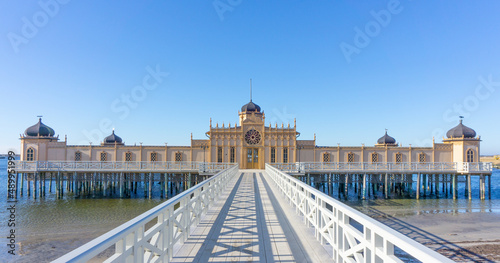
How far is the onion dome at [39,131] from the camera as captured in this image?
31.2 m

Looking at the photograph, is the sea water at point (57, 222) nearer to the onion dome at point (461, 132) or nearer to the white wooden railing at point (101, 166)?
the white wooden railing at point (101, 166)

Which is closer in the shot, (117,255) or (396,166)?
(117,255)

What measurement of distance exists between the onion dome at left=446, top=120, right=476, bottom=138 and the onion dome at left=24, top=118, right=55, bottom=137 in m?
45.2

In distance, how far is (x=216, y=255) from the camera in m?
5.50

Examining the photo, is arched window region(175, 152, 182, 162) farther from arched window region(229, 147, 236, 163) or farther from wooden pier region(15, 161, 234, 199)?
arched window region(229, 147, 236, 163)

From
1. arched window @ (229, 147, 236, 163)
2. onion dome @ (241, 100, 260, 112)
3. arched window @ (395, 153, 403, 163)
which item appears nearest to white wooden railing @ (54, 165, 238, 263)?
arched window @ (229, 147, 236, 163)

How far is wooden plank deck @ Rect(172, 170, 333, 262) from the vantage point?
540 cm

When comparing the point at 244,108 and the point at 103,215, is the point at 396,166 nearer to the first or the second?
the point at 244,108

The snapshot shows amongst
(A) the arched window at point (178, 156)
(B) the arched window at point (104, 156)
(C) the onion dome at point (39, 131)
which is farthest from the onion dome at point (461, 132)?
(C) the onion dome at point (39, 131)

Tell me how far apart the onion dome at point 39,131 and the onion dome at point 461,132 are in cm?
4516

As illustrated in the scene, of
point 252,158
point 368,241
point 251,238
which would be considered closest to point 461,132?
point 252,158

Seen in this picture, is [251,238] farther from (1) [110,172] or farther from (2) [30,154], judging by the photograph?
(2) [30,154]

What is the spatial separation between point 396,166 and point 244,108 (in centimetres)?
1946

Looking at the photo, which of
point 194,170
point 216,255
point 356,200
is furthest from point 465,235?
point 194,170
